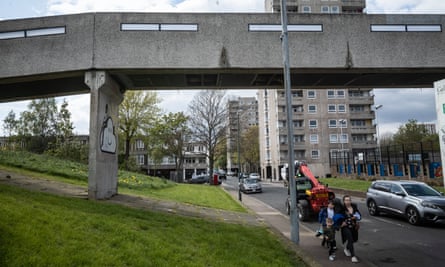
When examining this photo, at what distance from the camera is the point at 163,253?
18.0ft

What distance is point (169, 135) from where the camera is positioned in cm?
4194

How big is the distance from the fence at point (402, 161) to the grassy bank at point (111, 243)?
67.2 feet

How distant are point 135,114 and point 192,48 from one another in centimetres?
2875

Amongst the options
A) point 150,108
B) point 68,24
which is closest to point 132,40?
point 68,24

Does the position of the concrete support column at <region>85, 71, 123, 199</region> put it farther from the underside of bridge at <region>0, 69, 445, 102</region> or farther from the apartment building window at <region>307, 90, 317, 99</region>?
the apartment building window at <region>307, 90, 317, 99</region>

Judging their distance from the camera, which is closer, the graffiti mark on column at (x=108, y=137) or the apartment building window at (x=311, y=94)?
the graffiti mark on column at (x=108, y=137)

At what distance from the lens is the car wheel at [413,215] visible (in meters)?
11.9

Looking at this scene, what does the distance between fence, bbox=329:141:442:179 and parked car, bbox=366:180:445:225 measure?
35.6 feet

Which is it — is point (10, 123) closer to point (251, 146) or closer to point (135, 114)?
point (135, 114)

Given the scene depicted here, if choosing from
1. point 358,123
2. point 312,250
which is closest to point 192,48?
Answer: point 312,250

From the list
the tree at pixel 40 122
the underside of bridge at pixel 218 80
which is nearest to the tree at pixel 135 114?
the tree at pixel 40 122

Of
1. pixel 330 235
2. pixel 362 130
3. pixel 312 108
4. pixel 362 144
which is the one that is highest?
pixel 312 108

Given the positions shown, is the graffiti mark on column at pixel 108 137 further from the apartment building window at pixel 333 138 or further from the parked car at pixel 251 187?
the apartment building window at pixel 333 138

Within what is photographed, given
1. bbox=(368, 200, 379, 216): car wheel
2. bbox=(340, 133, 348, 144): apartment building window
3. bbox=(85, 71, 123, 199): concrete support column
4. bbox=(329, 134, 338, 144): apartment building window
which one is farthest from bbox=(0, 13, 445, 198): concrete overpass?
bbox=(340, 133, 348, 144): apartment building window
